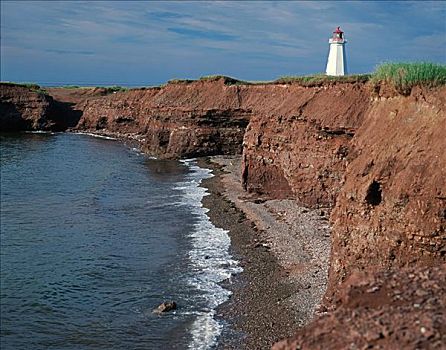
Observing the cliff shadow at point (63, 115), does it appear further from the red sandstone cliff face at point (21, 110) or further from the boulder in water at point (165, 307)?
the boulder in water at point (165, 307)

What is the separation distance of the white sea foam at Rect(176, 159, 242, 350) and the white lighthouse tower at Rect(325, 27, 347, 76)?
67.6 ft

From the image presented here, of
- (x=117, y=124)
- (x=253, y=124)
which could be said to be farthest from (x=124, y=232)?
(x=117, y=124)

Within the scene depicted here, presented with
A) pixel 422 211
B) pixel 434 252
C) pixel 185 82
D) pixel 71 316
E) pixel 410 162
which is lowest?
pixel 71 316

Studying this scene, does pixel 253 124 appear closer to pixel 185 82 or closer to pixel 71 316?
pixel 71 316

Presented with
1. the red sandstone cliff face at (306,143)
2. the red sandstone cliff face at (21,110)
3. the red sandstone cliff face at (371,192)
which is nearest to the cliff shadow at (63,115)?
the red sandstone cliff face at (21,110)

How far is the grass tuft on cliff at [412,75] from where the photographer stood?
12.9 m

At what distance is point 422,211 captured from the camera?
10.9m

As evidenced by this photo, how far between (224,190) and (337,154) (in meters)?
10.1

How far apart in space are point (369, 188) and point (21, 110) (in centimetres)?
7031

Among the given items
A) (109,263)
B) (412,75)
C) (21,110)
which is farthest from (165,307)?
(21,110)

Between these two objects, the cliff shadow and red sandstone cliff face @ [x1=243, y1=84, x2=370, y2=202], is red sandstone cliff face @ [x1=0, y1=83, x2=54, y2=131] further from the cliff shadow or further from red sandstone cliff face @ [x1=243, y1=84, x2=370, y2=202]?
red sandstone cliff face @ [x1=243, y1=84, x2=370, y2=202]

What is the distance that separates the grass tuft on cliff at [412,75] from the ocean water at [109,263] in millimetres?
7638

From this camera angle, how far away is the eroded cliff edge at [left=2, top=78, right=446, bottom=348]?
15.9 ft

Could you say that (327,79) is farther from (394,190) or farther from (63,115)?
(63,115)
